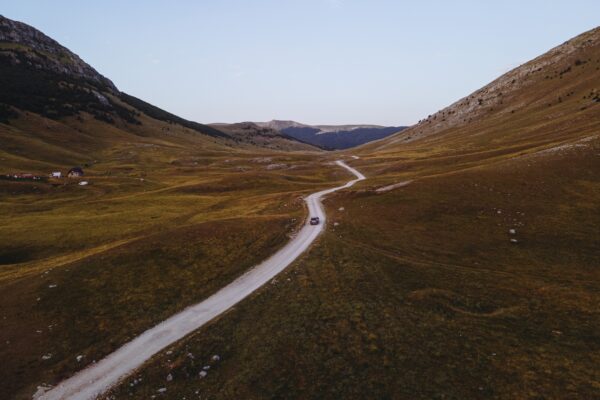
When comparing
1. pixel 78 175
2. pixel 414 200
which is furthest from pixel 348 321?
pixel 78 175

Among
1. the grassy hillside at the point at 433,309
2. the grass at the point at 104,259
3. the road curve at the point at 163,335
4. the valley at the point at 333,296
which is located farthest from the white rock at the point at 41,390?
the grassy hillside at the point at 433,309

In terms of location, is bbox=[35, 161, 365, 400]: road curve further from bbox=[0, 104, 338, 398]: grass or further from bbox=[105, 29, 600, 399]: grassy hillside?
bbox=[105, 29, 600, 399]: grassy hillside

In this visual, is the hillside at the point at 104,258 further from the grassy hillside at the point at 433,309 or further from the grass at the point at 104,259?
the grassy hillside at the point at 433,309

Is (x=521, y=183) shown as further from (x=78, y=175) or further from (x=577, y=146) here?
(x=78, y=175)

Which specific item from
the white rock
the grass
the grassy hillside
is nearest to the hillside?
the grass

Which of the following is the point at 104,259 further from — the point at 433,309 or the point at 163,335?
the point at 433,309

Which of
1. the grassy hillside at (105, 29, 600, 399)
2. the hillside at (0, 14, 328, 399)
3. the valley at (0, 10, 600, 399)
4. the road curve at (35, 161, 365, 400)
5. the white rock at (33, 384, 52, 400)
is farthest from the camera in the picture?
the hillside at (0, 14, 328, 399)

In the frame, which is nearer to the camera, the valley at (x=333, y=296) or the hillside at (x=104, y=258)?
the valley at (x=333, y=296)
